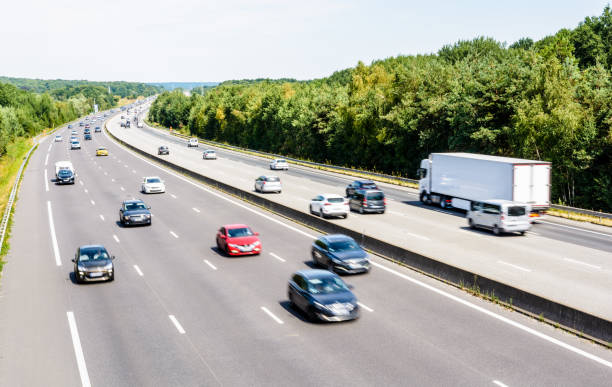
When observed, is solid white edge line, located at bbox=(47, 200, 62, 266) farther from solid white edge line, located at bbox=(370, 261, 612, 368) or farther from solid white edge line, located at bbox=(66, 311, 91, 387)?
solid white edge line, located at bbox=(370, 261, 612, 368)

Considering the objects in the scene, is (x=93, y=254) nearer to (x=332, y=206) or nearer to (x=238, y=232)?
(x=238, y=232)

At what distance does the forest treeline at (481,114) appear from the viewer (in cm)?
4578

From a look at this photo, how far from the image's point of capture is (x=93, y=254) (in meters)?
23.4

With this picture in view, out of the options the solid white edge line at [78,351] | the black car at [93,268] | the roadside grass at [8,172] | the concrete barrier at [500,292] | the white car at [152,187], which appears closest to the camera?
the solid white edge line at [78,351]

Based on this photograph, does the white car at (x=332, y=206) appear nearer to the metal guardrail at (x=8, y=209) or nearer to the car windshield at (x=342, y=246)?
the car windshield at (x=342, y=246)

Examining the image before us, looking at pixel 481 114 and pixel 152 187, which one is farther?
pixel 481 114

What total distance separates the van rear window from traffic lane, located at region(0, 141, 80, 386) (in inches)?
924

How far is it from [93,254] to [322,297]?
11.0 m

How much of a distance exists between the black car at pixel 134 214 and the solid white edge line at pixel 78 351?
1637cm

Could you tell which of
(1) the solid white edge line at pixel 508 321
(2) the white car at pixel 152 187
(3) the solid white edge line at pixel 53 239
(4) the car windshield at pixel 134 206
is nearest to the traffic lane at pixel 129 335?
(3) the solid white edge line at pixel 53 239

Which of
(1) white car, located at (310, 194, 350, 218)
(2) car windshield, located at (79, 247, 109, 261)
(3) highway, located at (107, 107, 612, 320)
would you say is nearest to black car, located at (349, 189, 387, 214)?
(3) highway, located at (107, 107, 612, 320)

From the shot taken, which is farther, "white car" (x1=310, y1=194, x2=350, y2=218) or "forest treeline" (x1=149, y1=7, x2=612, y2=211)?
"forest treeline" (x1=149, y1=7, x2=612, y2=211)

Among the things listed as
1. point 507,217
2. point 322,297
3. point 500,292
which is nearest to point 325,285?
point 322,297

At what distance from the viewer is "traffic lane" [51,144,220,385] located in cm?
1391
